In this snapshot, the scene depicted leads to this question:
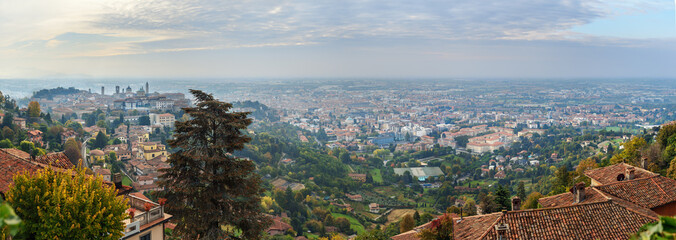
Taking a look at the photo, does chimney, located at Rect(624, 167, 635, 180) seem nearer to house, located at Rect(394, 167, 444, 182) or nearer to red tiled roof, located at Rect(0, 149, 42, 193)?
red tiled roof, located at Rect(0, 149, 42, 193)

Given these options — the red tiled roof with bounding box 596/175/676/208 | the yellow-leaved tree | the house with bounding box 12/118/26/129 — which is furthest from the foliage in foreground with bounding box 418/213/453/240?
the house with bounding box 12/118/26/129

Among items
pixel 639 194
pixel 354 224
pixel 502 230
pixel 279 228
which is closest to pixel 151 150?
pixel 279 228

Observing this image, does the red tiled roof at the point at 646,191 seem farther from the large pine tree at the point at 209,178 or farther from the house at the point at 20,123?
the house at the point at 20,123

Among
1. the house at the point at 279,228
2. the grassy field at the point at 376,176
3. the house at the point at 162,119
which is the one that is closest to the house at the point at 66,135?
the house at the point at 279,228

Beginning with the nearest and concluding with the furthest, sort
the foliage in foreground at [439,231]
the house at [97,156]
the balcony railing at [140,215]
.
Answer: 1. the balcony railing at [140,215]
2. the foliage in foreground at [439,231]
3. the house at [97,156]

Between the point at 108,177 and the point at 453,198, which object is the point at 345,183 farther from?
the point at 108,177
